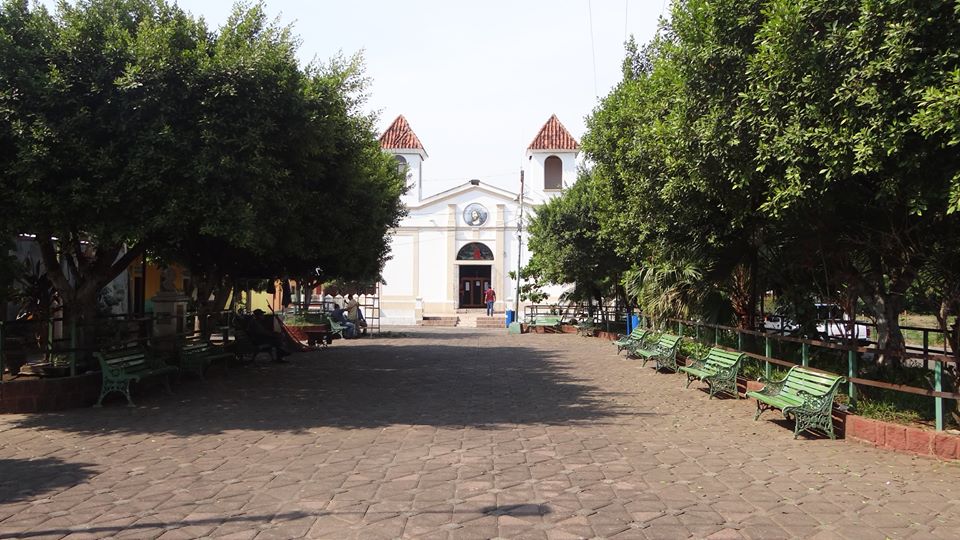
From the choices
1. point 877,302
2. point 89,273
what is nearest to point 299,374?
point 89,273

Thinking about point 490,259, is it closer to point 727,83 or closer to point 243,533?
point 727,83

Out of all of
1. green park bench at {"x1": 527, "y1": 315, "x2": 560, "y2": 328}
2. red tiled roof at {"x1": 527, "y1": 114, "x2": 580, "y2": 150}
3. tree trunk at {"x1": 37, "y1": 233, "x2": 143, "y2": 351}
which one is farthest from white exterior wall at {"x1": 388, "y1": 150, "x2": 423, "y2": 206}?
tree trunk at {"x1": 37, "y1": 233, "x2": 143, "y2": 351}

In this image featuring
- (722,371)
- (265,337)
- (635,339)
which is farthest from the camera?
(635,339)

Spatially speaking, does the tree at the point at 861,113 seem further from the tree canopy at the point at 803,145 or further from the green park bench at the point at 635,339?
the green park bench at the point at 635,339

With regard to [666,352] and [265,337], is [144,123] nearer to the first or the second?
[265,337]

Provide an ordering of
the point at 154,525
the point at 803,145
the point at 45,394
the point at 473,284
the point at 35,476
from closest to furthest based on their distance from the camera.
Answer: the point at 154,525 < the point at 35,476 < the point at 803,145 < the point at 45,394 < the point at 473,284

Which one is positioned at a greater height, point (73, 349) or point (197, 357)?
point (73, 349)

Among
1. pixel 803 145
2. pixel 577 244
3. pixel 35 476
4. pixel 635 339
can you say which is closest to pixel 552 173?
pixel 577 244

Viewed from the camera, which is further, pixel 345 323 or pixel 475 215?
pixel 475 215

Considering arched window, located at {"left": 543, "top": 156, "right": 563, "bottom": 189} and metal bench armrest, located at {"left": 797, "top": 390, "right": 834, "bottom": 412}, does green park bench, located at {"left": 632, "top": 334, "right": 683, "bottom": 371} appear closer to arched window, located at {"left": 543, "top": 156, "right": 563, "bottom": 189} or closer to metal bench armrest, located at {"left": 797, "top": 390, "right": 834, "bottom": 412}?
metal bench armrest, located at {"left": 797, "top": 390, "right": 834, "bottom": 412}

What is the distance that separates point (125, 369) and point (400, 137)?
3597cm

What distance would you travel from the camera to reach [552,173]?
4481 cm

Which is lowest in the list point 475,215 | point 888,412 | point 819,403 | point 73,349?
point 888,412

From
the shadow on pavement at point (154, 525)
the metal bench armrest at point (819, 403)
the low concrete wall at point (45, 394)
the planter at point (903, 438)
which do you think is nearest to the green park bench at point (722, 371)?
the metal bench armrest at point (819, 403)
